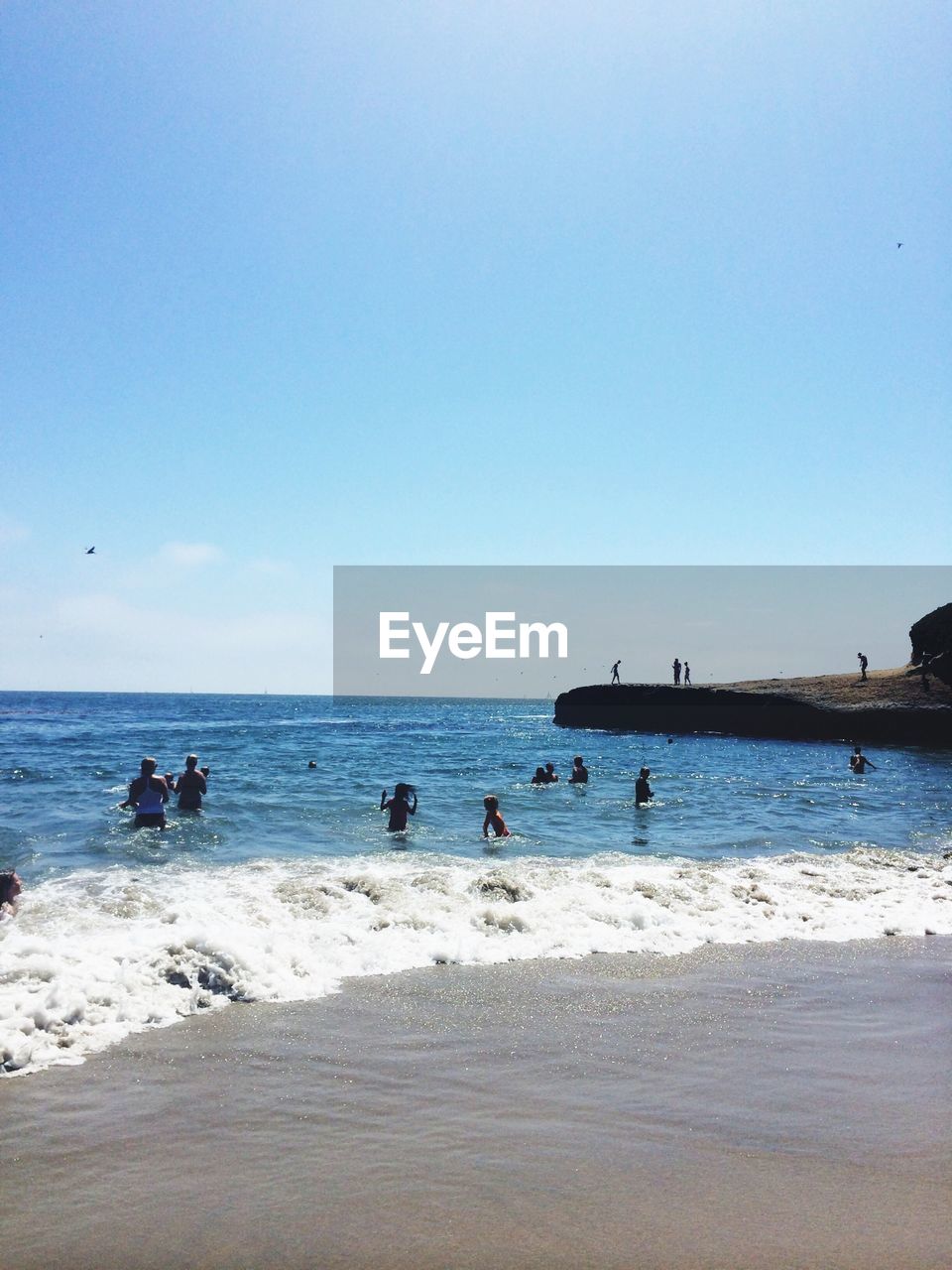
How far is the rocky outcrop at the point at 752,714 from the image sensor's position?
39.2m

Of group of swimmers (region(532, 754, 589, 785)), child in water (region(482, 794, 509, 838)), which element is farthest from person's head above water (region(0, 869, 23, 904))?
group of swimmers (region(532, 754, 589, 785))

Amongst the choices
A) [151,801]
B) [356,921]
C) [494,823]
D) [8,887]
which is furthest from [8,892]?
[494,823]

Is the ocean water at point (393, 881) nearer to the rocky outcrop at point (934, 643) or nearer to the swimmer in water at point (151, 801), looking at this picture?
the swimmer in water at point (151, 801)

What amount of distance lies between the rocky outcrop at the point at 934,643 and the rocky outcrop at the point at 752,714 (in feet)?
9.24

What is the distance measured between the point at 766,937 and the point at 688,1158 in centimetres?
563

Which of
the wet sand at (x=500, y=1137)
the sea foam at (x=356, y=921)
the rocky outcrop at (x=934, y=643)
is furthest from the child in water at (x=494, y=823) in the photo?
the rocky outcrop at (x=934, y=643)

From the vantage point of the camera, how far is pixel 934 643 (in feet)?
149

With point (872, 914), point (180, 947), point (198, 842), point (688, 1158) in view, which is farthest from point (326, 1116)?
point (198, 842)

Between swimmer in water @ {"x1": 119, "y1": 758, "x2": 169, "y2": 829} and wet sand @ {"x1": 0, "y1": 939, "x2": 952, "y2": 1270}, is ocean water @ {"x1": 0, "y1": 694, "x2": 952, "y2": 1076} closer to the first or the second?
swimmer in water @ {"x1": 119, "y1": 758, "x2": 169, "y2": 829}

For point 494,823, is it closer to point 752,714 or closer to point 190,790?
point 190,790

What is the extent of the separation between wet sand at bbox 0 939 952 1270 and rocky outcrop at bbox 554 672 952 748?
118 feet

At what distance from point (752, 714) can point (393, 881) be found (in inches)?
1618

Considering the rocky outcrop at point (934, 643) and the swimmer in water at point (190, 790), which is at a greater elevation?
the rocky outcrop at point (934, 643)

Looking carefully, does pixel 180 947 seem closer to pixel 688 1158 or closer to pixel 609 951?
pixel 609 951
